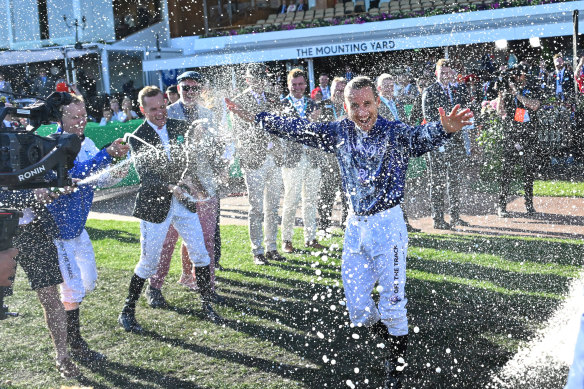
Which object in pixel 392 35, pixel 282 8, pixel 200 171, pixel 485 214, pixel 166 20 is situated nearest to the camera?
pixel 200 171

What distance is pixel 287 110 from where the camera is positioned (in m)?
7.58

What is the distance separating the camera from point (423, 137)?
4.19 metres

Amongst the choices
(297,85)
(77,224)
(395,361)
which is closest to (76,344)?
(77,224)

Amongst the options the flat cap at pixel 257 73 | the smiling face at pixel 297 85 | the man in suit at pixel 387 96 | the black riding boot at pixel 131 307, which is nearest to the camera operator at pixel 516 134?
the man in suit at pixel 387 96

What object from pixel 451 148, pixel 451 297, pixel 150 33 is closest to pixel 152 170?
pixel 451 297

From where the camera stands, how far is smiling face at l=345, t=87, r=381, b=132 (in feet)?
13.9

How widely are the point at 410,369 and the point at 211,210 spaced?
9.75 feet

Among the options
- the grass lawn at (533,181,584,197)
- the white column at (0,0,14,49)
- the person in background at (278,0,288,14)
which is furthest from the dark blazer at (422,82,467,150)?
the white column at (0,0,14,49)

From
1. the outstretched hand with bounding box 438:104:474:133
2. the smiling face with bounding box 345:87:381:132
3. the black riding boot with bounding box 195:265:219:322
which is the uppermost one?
the smiling face with bounding box 345:87:381:132

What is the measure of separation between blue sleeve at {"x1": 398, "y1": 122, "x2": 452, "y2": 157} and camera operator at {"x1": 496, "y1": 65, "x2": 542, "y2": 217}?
5.13 meters

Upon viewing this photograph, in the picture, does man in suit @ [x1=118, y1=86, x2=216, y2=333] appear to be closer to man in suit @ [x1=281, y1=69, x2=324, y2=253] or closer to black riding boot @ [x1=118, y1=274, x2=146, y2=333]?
black riding boot @ [x1=118, y1=274, x2=146, y2=333]

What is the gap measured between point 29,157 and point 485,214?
7732mm

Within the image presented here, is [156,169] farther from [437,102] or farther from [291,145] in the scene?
[437,102]

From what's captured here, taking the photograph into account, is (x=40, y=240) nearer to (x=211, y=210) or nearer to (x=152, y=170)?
(x=152, y=170)
